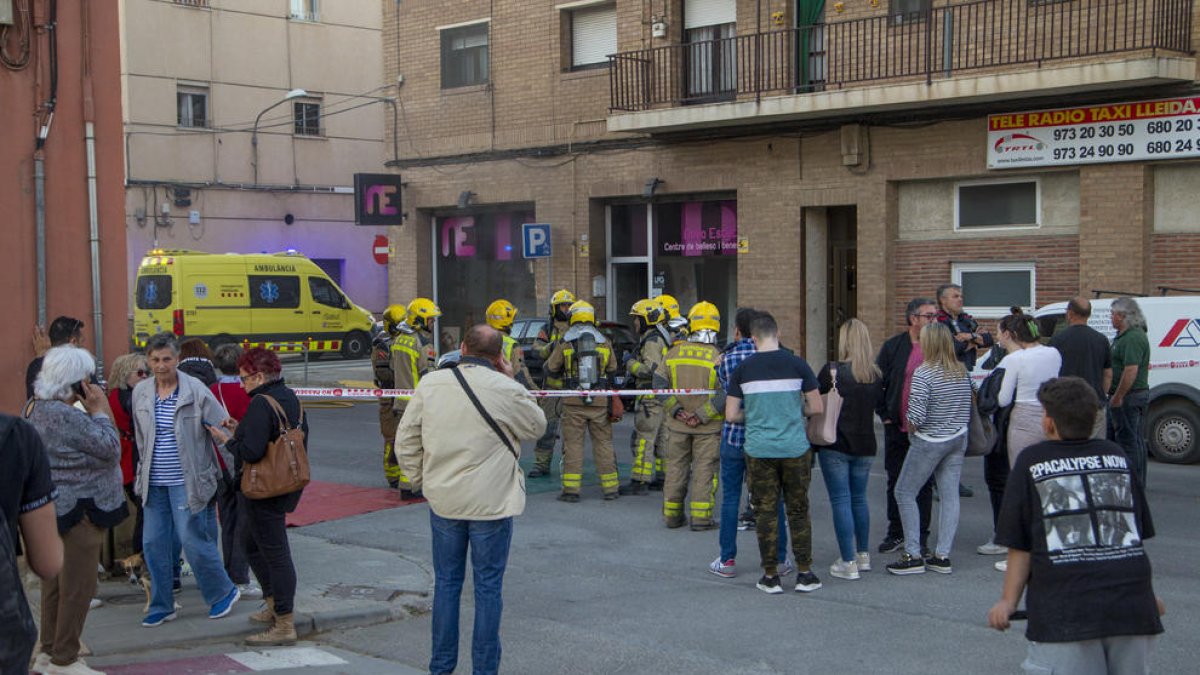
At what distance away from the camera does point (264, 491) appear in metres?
6.91

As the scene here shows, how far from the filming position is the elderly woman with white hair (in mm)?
6195

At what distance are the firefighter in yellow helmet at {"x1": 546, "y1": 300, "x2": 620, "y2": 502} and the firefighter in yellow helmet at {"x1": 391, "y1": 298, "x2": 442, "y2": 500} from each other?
1400 millimetres

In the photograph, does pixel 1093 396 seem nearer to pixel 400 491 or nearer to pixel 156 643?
pixel 156 643

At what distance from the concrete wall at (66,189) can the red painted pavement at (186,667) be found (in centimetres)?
325

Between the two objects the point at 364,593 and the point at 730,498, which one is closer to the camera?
the point at 364,593

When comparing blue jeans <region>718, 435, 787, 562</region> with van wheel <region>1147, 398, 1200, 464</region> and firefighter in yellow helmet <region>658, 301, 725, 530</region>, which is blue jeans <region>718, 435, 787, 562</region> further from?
van wheel <region>1147, 398, 1200, 464</region>

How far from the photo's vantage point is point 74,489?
6363 mm

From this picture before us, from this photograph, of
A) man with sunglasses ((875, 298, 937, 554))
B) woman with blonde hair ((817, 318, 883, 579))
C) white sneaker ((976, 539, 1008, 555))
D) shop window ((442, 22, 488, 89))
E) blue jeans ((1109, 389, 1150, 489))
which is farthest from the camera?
shop window ((442, 22, 488, 89))

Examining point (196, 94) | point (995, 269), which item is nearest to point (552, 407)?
point (995, 269)

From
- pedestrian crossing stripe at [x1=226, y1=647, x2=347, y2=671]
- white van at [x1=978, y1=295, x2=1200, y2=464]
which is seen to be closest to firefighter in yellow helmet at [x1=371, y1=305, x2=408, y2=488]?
pedestrian crossing stripe at [x1=226, y1=647, x2=347, y2=671]

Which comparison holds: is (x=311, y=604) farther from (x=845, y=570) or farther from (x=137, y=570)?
(x=845, y=570)

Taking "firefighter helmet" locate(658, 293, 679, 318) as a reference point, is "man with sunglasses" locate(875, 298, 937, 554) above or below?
below

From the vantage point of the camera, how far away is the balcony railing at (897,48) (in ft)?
54.5

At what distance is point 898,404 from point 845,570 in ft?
4.35
